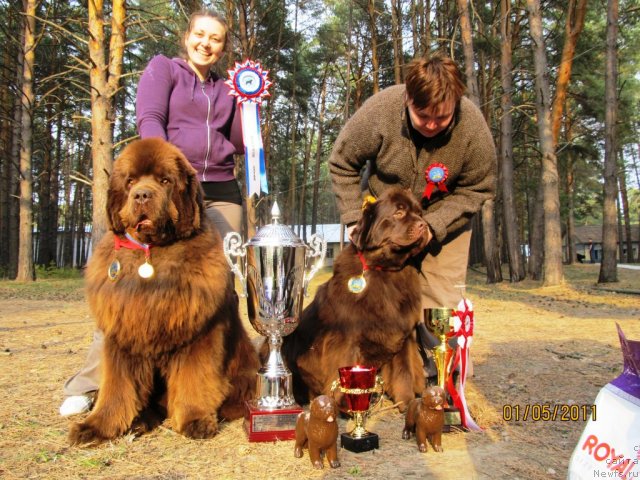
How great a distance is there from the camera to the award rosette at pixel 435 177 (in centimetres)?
349

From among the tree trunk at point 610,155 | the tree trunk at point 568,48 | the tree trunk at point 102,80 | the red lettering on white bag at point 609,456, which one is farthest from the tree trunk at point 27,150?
the red lettering on white bag at point 609,456

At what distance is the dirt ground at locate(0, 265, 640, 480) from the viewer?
8.00ft

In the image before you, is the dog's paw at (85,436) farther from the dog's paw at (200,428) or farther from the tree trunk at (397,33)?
the tree trunk at (397,33)

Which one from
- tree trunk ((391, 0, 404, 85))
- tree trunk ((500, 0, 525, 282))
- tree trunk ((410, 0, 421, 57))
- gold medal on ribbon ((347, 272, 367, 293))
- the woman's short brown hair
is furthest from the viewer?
tree trunk ((410, 0, 421, 57))

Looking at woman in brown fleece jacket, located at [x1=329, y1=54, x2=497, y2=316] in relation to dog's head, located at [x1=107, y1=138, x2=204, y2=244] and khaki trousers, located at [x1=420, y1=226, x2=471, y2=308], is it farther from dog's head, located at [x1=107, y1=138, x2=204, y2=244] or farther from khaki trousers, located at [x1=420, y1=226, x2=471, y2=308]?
dog's head, located at [x1=107, y1=138, x2=204, y2=244]

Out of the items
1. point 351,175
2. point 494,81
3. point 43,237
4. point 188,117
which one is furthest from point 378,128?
point 43,237

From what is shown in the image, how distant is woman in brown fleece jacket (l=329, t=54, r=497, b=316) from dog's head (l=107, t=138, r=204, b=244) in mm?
1231

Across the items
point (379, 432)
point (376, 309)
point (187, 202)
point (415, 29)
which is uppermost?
point (415, 29)

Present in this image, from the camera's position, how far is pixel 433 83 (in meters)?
2.94

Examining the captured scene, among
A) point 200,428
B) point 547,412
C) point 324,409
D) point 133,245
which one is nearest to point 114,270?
point 133,245

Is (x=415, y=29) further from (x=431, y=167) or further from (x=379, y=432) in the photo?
(x=379, y=432)

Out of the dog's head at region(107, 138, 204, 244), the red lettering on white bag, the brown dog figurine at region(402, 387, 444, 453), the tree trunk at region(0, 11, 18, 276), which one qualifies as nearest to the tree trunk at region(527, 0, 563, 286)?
the brown dog figurine at region(402, 387, 444, 453)

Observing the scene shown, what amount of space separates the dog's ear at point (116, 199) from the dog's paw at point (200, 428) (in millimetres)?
1114

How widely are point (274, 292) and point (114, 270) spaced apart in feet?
2.97
